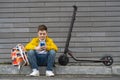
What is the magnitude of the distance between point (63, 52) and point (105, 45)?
94cm

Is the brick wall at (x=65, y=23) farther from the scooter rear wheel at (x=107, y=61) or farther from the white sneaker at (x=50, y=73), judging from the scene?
the white sneaker at (x=50, y=73)

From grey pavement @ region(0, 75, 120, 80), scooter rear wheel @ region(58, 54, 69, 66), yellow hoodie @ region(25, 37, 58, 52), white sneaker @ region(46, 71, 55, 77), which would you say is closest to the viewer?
grey pavement @ region(0, 75, 120, 80)

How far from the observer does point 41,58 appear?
6973 mm

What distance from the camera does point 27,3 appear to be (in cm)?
801

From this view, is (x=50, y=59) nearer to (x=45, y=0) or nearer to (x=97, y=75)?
(x=97, y=75)

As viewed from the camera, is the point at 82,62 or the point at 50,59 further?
the point at 82,62

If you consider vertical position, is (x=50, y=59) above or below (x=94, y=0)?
below

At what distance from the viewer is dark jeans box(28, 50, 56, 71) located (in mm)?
6801

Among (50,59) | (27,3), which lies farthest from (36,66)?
(27,3)

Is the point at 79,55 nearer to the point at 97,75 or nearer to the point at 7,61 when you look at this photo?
the point at 97,75

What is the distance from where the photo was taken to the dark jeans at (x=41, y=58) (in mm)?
6801

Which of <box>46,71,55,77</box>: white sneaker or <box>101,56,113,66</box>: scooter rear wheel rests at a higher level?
<box>101,56,113,66</box>: scooter rear wheel

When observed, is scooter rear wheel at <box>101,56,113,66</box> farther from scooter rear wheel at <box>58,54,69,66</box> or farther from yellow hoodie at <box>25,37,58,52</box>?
yellow hoodie at <box>25,37,58,52</box>

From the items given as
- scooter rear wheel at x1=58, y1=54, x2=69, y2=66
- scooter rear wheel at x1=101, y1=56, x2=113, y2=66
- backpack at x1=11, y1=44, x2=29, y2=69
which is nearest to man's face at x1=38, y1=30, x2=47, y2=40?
backpack at x1=11, y1=44, x2=29, y2=69
